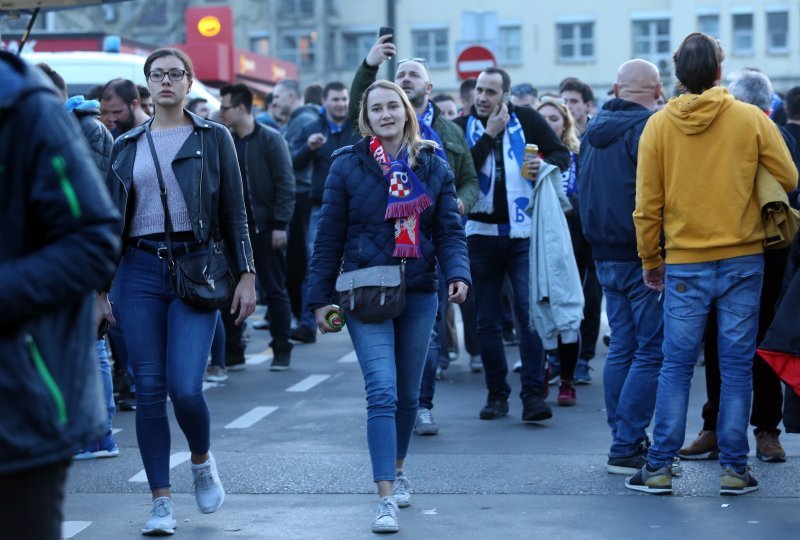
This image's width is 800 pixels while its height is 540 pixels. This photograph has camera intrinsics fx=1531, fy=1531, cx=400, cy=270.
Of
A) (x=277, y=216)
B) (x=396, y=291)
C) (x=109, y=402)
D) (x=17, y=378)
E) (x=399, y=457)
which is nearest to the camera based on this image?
(x=17, y=378)

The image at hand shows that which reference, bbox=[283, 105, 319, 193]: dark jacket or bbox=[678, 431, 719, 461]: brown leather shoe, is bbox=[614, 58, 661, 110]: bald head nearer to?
bbox=[678, 431, 719, 461]: brown leather shoe

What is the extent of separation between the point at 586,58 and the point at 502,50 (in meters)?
3.73

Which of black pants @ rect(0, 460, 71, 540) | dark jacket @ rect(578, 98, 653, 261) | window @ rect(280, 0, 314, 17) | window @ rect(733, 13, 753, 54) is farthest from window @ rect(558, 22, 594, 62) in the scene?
black pants @ rect(0, 460, 71, 540)

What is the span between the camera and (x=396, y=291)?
6.02 m

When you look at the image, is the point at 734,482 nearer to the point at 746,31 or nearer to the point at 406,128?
the point at 406,128

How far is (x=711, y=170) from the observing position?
628 cm

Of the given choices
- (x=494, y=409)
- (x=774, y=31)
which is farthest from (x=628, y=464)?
(x=774, y=31)

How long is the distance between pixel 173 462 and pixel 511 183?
2568 millimetres

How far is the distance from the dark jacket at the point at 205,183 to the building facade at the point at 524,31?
52581 mm

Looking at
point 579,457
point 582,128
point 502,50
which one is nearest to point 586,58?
point 502,50

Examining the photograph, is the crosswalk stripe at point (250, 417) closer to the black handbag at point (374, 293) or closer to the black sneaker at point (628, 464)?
the black sneaker at point (628, 464)

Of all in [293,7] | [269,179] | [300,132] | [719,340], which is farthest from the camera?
[293,7]

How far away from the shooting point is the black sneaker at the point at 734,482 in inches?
253

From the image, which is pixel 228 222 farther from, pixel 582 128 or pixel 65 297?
pixel 582 128
